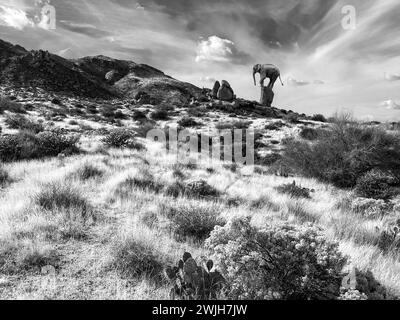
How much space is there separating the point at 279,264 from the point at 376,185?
7.48 metres

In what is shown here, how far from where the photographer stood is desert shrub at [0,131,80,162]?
8992 mm

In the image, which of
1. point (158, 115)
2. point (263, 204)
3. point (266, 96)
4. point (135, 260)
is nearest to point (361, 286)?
point (135, 260)

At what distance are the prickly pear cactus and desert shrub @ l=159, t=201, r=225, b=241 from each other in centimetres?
130

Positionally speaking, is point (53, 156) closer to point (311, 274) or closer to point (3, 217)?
point (3, 217)

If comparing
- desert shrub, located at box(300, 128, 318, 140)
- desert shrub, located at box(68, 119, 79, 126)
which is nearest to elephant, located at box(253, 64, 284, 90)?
desert shrub, located at box(300, 128, 318, 140)

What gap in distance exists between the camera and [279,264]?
8.91 feet

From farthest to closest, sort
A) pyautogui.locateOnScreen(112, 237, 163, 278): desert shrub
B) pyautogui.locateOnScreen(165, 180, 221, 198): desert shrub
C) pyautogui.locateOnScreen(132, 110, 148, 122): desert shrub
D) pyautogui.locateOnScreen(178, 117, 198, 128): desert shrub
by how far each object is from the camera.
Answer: pyautogui.locateOnScreen(132, 110, 148, 122): desert shrub, pyautogui.locateOnScreen(178, 117, 198, 128): desert shrub, pyautogui.locateOnScreen(165, 180, 221, 198): desert shrub, pyautogui.locateOnScreen(112, 237, 163, 278): desert shrub

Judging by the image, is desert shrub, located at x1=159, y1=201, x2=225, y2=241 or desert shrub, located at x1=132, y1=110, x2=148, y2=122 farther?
desert shrub, located at x1=132, y1=110, x2=148, y2=122

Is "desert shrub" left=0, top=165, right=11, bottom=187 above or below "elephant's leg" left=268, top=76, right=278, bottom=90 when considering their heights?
below

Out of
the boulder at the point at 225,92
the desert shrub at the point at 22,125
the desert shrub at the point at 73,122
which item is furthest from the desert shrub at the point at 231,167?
the boulder at the point at 225,92

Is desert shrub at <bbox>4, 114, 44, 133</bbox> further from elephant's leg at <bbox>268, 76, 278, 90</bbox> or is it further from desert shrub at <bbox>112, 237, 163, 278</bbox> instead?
elephant's leg at <bbox>268, 76, 278, 90</bbox>

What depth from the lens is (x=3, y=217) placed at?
4.19 meters

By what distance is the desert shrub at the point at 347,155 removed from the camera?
9.50m
